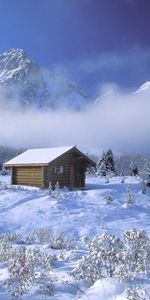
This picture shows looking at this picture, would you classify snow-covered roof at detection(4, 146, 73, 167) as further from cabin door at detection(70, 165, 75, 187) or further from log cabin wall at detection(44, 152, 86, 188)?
cabin door at detection(70, 165, 75, 187)

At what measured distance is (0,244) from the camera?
10.6m

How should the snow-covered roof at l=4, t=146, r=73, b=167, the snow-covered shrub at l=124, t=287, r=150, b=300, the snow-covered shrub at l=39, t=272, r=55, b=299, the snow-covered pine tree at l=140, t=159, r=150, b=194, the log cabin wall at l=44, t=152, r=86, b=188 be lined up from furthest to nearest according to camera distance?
the snow-covered roof at l=4, t=146, r=73, b=167 → the log cabin wall at l=44, t=152, r=86, b=188 → the snow-covered pine tree at l=140, t=159, r=150, b=194 → the snow-covered shrub at l=39, t=272, r=55, b=299 → the snow-covered shrub at l=124, t=287, r=150, b=300

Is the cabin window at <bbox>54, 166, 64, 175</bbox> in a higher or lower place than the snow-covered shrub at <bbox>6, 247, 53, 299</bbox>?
higher

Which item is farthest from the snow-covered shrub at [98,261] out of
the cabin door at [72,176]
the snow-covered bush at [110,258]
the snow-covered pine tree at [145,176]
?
the cabin door at [72,176]

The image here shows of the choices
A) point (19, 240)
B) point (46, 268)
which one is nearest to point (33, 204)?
point (19, 240)

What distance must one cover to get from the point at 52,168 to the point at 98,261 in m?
30.2

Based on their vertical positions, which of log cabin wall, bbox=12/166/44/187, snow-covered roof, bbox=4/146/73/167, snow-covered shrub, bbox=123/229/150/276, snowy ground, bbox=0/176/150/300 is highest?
snow-covered roof, bbox=4/146/73/167

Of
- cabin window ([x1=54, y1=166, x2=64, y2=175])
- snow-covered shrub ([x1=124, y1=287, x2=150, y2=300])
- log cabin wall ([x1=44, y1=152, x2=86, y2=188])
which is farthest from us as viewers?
cabin window ([x1=54, y1=166, x2=64, y2=175])

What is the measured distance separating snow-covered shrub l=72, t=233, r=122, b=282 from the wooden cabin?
28842 millimetres

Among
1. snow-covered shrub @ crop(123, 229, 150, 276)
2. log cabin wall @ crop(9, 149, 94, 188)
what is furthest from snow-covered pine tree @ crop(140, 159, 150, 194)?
snow-covered shrub @ crop(123, 229, 150, 276)

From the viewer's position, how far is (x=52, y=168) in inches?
1473

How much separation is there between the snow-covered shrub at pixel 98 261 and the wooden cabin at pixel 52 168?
1135 inches

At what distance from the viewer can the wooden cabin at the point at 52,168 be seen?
121 feet

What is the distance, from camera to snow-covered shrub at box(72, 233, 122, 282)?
7223mm
